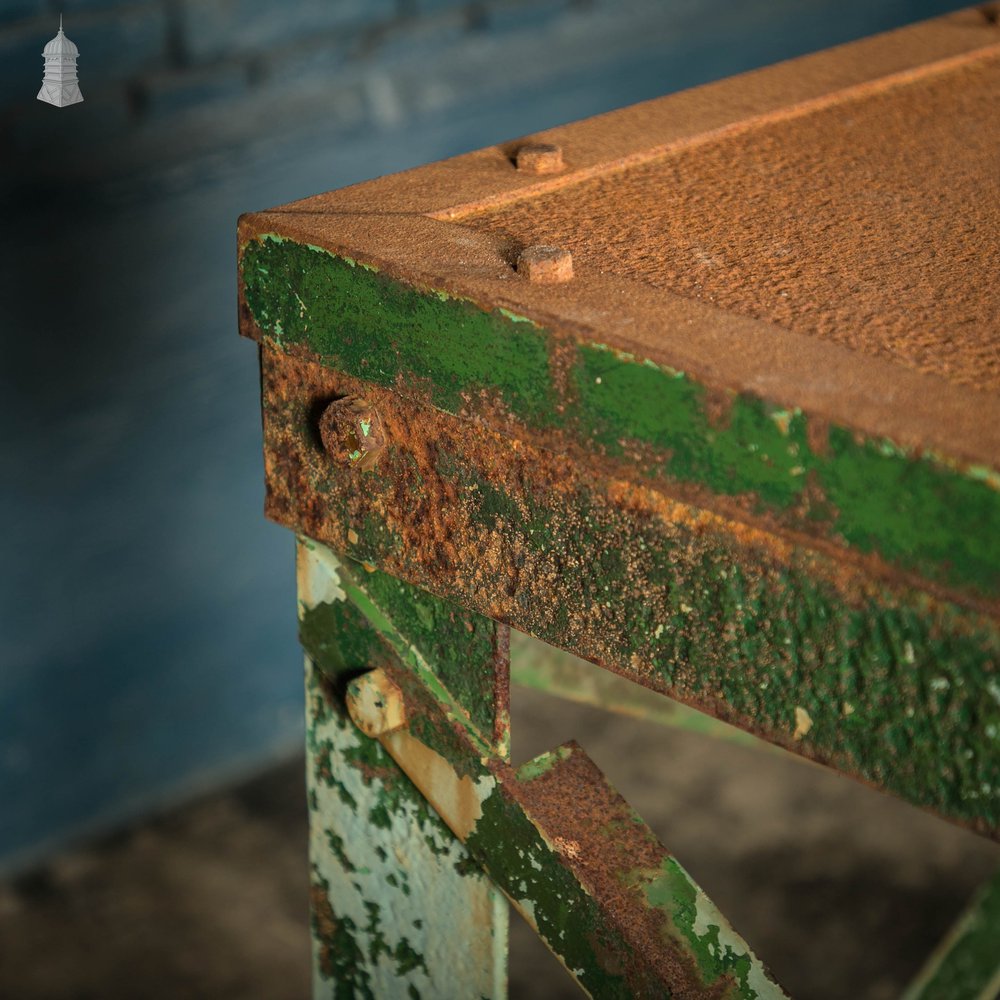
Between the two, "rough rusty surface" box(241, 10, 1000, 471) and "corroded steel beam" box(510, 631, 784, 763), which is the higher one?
"rough rusty surface" box(241, 10, 1000, 471)

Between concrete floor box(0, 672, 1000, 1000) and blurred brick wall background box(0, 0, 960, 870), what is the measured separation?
0.11 m

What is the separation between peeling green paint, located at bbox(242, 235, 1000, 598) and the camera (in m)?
0.91

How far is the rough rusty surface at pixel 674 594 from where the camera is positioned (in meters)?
0.96

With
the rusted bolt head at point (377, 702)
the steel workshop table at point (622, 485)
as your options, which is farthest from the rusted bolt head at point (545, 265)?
the rusted bolt head at point (377, 702)

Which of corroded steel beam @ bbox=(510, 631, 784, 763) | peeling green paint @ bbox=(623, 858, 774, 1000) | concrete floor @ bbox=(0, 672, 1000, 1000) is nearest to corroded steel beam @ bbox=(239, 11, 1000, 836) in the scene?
peeling green paint @ bbox=(623, 858, 774, 1000)

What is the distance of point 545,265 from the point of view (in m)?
1.13

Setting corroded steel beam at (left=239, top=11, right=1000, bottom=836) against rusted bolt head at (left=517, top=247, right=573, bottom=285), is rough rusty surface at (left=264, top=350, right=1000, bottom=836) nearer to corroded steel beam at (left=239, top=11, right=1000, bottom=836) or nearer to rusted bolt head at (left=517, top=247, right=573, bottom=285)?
corroded steel beam at (left=239, top=11, right=1000, bottom=836)

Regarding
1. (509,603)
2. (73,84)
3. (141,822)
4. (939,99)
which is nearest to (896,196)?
(939,99)

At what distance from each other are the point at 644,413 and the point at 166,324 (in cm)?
183

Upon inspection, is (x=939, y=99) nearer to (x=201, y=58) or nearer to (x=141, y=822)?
(x=201, y=58)

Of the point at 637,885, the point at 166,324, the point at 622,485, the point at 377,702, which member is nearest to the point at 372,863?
the point at 377,702

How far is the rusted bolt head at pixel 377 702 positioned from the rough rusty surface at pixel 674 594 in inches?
5.3

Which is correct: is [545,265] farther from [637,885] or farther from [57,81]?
[57,81]

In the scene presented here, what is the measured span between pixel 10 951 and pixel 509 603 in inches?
78.0
